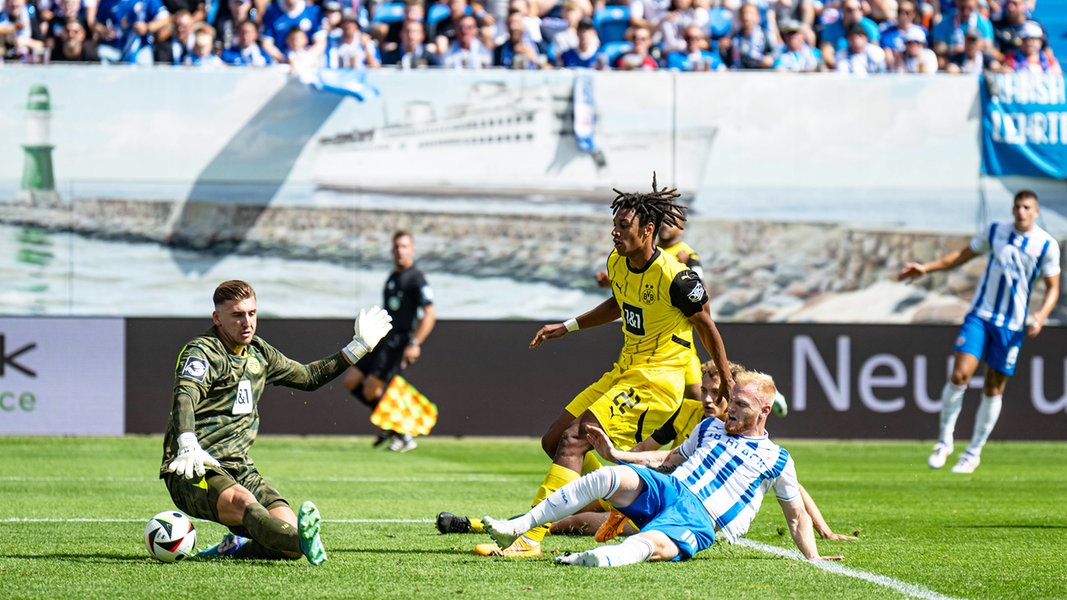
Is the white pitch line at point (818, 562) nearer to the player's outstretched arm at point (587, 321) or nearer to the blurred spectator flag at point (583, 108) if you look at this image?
the player's outstretched arm at point (587, 321)

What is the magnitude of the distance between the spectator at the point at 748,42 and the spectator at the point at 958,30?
7.63ft

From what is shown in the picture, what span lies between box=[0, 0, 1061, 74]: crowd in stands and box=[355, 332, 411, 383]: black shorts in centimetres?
442

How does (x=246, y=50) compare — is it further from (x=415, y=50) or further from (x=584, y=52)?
(x=584, y=52)

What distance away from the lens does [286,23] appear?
19156mm

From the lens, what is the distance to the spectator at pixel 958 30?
1955 cm

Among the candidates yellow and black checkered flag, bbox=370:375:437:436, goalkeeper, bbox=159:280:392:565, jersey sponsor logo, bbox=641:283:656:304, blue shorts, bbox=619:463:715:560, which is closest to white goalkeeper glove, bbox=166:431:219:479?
goalkeeper, bbox=159:280:392:565

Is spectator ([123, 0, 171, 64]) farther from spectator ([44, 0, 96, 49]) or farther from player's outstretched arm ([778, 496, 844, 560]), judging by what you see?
player's outstretched arm ([778, 496, 844, 560])

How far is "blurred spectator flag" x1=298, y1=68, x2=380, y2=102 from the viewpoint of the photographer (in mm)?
17891

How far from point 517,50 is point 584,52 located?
94cm

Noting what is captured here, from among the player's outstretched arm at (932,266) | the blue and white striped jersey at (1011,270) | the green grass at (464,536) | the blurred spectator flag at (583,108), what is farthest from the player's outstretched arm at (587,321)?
the blurred spectator flag at (583,108)

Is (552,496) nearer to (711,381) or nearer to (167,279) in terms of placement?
(711,381)

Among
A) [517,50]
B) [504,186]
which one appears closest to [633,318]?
[504,186]

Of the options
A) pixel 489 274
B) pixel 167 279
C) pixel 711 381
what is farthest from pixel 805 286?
Result: pixel 711 381

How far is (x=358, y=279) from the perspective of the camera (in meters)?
18.2
